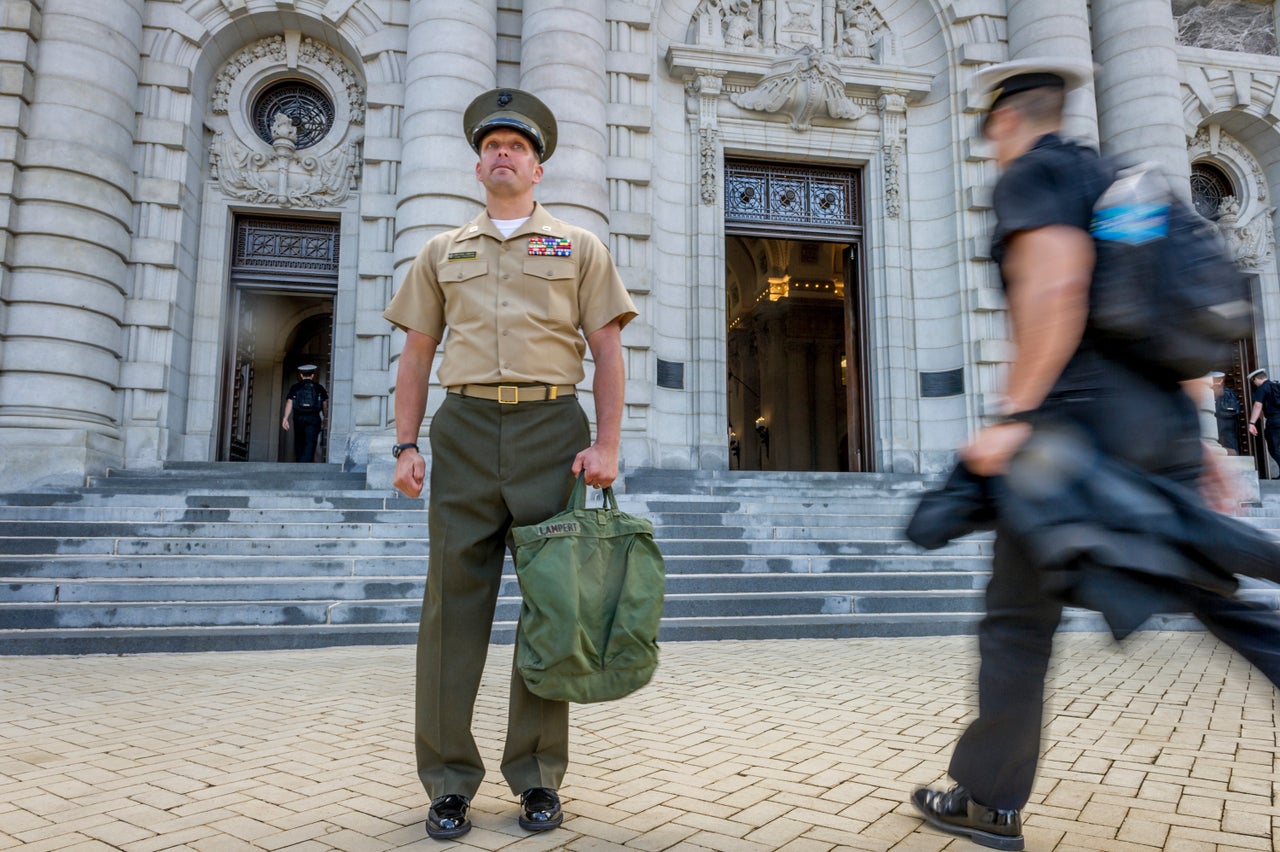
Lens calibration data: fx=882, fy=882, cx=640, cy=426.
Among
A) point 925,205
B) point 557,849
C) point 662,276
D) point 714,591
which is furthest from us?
point 925,205

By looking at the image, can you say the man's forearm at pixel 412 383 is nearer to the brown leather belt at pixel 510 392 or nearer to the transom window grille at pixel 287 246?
the brown leather belt at pixel 510 392

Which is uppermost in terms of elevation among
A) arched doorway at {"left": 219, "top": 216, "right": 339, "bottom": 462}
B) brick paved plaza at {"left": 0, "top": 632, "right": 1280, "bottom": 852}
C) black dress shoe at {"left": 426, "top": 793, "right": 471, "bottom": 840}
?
arched doorway at {"left": 219, "top": 216, "right": 339, "bottom": 462}

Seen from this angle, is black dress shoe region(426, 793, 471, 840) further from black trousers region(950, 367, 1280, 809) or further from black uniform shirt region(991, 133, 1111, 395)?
black uniform shirt region(991, 133, 1111, 395)

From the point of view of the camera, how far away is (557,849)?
2531 mm

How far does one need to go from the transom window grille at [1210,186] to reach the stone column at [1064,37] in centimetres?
440

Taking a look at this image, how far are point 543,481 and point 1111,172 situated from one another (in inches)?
71.4

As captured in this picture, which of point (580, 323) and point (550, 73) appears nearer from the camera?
point (580, 323)

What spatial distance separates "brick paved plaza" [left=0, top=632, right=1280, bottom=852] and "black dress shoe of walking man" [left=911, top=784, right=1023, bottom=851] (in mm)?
50

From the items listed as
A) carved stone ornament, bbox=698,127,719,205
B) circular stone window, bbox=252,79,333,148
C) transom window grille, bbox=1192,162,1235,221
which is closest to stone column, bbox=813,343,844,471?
transom window grille, bbox=1192,162,1235,221

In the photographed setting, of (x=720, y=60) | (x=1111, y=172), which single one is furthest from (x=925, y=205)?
(x=1111, y=172)

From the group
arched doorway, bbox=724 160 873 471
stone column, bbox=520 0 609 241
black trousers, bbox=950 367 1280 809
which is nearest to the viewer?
black trousers, bbox=950 367 1280 809

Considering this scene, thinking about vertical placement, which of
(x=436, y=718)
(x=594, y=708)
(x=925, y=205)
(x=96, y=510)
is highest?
(x=925, y=205)

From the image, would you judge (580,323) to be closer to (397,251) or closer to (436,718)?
(436,718)

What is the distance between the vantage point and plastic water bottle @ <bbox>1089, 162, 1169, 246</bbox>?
2061 millimetres
